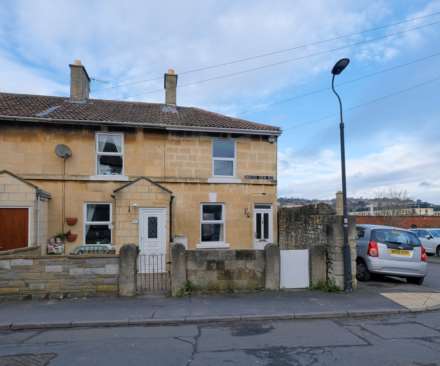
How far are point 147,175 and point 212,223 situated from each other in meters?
3.41

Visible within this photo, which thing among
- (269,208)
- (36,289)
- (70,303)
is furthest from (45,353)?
(269,208)

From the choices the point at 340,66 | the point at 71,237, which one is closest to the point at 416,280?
the point at 340,66

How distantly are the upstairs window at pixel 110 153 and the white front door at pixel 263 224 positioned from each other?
6.08 m

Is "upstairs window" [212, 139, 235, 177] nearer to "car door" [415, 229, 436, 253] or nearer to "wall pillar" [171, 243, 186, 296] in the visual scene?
"wall pillar" [171, 243, 186, 296]

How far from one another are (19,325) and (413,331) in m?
7.30

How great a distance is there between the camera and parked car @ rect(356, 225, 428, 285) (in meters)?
10.1

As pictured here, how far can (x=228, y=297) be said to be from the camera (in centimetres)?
851

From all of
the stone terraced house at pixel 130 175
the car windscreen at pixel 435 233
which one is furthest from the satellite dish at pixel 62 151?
the car windscreen at pixel 435 233

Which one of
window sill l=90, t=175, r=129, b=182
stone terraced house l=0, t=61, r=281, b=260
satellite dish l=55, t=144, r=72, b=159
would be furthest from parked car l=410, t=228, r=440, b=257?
satellite dish l=55, t=144, r=72, b=159

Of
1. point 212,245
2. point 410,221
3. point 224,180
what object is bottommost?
point 212,245

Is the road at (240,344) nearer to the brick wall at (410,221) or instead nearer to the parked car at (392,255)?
the parked car at (392,255)

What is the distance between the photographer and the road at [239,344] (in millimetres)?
4887

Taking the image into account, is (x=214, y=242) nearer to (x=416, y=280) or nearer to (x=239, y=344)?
(x=416, y=280)

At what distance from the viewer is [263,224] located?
15328mm
